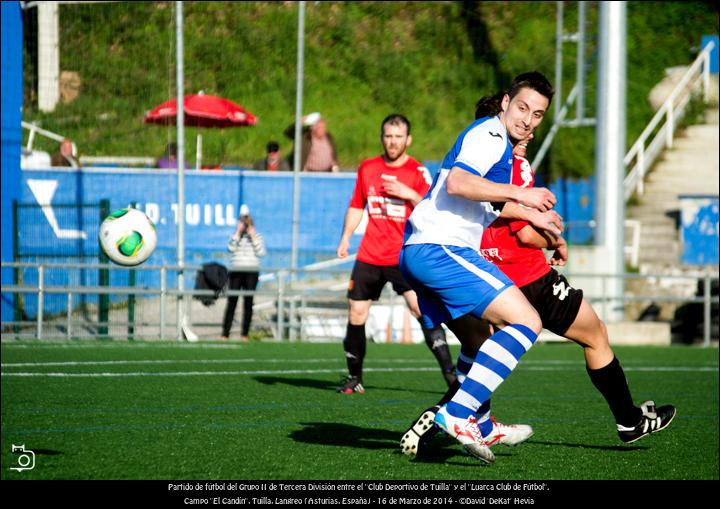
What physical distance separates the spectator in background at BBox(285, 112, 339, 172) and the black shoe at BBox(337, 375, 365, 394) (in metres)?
9.59

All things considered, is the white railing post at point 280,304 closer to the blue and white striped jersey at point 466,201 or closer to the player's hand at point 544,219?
the blue and white striped jersey at point 466,201

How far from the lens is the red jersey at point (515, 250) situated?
20.4ft

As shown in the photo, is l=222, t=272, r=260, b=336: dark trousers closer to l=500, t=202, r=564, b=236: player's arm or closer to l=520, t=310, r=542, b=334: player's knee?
l=500, t=202, r=564, b=236: player's arm

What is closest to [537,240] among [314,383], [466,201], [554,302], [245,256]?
[554,302]

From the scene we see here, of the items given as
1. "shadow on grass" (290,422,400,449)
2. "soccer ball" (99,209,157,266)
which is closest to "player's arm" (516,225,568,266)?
"shadow on grass" (290,422,400,449)

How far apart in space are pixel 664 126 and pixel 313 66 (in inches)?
350

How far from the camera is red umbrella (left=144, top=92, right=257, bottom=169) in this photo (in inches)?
696

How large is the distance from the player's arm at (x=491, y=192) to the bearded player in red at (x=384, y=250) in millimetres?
3699

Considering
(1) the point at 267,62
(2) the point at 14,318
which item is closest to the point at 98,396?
(2) the point at 14,318

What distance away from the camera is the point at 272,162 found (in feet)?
60.5

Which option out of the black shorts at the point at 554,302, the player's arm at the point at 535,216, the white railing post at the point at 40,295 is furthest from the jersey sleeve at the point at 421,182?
the white railing post at the point at 40,295

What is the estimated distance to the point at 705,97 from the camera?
25688 mm

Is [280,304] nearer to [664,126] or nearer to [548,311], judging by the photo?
[548,311]

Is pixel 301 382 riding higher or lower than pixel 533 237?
lower
